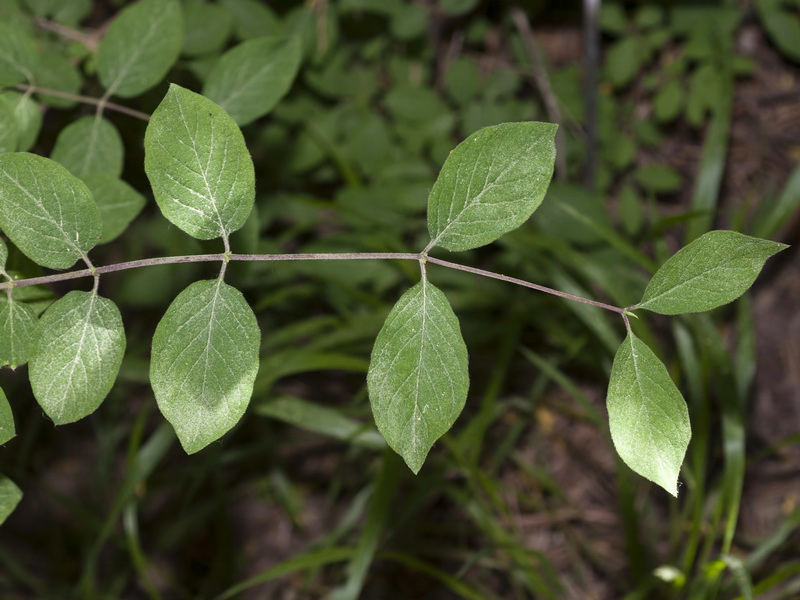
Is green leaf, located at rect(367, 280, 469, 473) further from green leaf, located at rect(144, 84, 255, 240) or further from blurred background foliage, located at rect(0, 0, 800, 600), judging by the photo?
blurred background foliage, located at rect(0, 0, 800, 600)

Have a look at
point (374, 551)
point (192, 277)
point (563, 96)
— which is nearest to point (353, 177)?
point (192, 277)

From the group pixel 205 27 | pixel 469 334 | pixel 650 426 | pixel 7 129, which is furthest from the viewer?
pixel 469 334

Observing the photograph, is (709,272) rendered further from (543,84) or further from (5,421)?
(543,84)

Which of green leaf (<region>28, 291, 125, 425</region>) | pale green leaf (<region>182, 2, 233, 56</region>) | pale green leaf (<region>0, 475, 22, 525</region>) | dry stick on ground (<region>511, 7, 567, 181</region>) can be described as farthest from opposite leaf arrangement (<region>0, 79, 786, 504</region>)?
dry stick on ground (<region>511, 7, 567, 181</region>)

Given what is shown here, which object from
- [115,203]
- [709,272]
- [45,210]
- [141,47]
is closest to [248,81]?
[141,47]

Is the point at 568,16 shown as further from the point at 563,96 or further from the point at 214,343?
the point at 214,343
